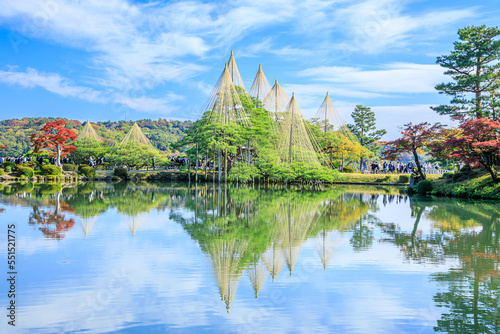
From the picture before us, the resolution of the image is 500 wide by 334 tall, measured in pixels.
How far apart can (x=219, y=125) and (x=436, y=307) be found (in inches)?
963

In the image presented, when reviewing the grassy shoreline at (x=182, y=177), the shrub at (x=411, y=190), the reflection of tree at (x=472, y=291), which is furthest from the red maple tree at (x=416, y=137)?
the reflection of tree at (x=472, y=291)

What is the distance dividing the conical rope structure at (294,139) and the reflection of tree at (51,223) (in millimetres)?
20618

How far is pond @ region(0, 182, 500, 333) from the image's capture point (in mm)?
4172

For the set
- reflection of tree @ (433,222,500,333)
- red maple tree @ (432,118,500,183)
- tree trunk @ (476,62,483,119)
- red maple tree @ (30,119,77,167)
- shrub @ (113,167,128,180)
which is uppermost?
tree trunk @ (476,62,483,119)

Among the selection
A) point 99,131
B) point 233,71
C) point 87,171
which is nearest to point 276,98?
point 233,71

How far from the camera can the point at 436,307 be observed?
459 centimetres

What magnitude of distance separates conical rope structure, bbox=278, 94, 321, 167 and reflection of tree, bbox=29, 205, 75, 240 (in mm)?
20618

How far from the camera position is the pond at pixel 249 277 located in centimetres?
417

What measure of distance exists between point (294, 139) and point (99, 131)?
166ft

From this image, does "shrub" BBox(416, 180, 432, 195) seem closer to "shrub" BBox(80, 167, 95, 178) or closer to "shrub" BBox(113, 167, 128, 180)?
"shrub" BBox(113, 167, 128, 180)

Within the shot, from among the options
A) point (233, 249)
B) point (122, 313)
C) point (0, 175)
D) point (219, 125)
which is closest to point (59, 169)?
point (0, 175)

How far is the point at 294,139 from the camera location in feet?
103

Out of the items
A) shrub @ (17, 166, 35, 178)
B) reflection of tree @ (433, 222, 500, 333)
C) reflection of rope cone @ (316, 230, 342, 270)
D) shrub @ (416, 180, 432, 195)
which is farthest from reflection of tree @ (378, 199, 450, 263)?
shrub @ (17, 166, 35, 178)

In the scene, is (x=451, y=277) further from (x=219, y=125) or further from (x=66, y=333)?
(x=219, y=125)
